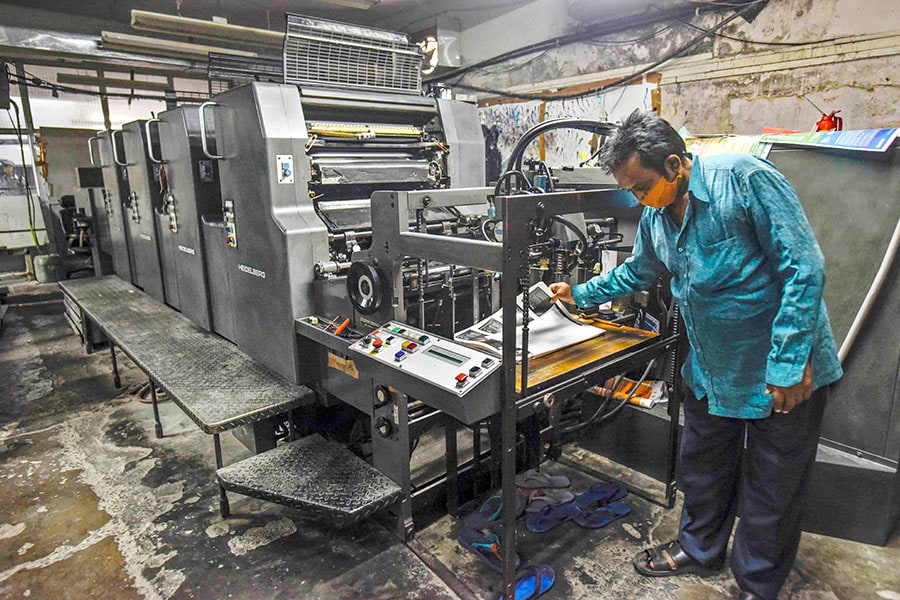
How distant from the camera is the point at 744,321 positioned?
1.61 metres

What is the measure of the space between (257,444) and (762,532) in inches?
77.8

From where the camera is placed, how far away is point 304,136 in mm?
2395

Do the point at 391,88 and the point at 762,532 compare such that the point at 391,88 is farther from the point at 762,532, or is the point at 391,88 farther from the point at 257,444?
the point at 762,532

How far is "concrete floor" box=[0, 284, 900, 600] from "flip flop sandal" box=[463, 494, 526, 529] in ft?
0.35

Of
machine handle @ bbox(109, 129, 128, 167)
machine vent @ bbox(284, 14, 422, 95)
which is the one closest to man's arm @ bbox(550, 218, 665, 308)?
machine vent @ bbox(284, 14, 422, 95)

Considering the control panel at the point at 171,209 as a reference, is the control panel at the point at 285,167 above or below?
above

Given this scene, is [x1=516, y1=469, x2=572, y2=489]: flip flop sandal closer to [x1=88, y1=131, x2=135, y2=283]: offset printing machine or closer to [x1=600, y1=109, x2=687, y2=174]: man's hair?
[x1=600, y1=109, x2=687, y2=174]: man's hair

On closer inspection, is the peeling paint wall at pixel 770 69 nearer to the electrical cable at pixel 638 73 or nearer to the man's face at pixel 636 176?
the electrical cable at pixel 638 73

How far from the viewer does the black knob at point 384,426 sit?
6.93 ft

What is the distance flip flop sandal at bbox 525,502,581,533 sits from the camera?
2293 millimetres

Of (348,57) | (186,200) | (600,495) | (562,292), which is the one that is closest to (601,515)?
(600,495)

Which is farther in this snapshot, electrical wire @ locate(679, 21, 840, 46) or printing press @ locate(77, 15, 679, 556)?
electrical wire @ locate(679, 21, 840, 46)

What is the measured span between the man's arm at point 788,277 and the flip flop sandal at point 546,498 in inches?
47.3

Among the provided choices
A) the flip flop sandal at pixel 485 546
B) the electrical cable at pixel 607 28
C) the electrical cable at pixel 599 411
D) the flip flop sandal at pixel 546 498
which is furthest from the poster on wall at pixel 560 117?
the flip flop sandal at pixel 485 546
